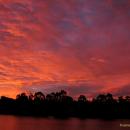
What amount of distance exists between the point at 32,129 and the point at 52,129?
8.11 meters

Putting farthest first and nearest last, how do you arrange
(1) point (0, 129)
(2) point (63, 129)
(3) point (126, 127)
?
(3) point (126, 127) → (2) point (63, 129) → (1) point (0, 129)

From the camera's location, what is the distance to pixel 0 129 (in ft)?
386

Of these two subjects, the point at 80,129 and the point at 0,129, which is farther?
the point at 80,129

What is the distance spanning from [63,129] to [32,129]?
11814 mm

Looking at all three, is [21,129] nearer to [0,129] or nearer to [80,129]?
[0,129]

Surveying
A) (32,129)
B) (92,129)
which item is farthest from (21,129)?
(92,129)

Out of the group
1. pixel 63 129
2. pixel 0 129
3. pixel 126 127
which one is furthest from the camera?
pixel 126 127

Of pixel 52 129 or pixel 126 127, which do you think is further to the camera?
pixel 126 127

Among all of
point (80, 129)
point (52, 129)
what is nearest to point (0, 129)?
point (52, 129)

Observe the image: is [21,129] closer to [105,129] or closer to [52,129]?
[52,129]

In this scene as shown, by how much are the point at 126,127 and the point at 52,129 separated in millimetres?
31156

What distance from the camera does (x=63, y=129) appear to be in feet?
412

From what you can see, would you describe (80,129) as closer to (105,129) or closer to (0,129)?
(105,129)

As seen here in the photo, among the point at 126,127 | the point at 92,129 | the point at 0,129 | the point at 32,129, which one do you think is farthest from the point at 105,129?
the point at 0,129
